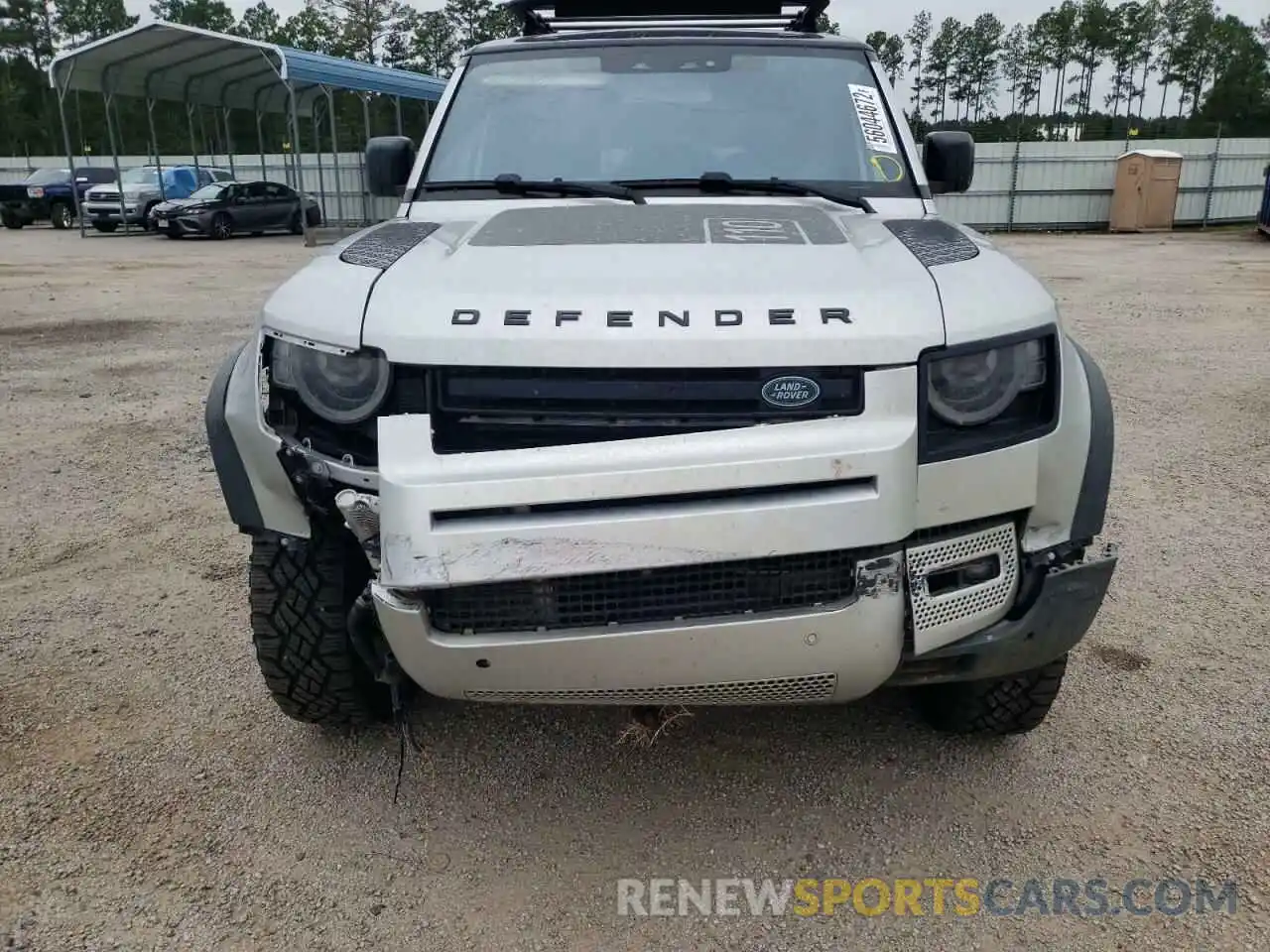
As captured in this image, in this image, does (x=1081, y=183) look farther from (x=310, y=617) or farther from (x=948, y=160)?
(x=310, y=617)

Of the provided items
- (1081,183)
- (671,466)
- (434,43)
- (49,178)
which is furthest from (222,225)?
(434,43)

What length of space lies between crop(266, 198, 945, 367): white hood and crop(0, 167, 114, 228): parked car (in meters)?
29.2

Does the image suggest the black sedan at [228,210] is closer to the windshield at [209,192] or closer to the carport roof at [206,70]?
the windshield at [209,192]

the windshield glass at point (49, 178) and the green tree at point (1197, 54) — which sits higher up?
the green tree at point (1197, 54)

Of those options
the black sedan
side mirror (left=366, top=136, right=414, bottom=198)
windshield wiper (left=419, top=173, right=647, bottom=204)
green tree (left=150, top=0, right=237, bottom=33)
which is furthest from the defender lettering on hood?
green tree (left=150, top=0, right=237, bottom=33)

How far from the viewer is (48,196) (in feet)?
88.7

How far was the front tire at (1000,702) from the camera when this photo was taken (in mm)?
2572

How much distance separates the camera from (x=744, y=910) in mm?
2217

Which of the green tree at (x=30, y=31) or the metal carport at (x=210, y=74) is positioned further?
the green tree at (x=30, y=31)

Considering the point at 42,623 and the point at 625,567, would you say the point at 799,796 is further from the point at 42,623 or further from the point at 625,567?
the point at 42,623

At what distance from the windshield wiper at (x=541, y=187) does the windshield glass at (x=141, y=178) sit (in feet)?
85.9

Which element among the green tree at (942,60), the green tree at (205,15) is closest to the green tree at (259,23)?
the green tree at (205,15)

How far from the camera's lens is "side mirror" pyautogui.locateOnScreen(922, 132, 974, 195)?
3.59 metres

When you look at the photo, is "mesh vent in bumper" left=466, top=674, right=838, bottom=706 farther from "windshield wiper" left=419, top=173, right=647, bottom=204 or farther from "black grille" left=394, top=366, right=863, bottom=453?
"windshield wiper" left=419, top=173, right=647, bottom=204
